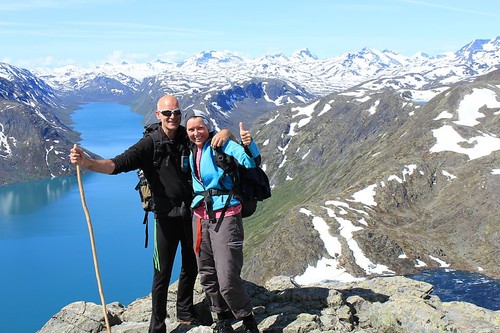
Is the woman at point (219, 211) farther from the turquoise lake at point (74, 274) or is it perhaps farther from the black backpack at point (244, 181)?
the turquoise lake at point (74, 274)

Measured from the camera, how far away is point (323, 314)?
1542cm

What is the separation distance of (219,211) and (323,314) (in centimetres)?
585

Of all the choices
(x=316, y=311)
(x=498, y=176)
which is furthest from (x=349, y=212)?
(x=316, y=311)

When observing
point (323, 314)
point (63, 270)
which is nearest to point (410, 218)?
point (63, 270)

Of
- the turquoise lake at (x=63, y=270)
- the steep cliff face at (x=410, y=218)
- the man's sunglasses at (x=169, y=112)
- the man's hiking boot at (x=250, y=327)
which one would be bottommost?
the turquoise lake at (x=63, y=270)

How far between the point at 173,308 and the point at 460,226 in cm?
10688

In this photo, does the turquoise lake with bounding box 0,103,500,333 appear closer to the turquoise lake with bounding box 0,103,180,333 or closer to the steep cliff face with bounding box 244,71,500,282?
the turquoise lake with bounding box 0,103,180,333

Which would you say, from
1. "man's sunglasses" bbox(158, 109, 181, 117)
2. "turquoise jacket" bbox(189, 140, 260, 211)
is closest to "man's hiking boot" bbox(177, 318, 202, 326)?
"turquoise jacket" bbox(189, 140, 260, 211)

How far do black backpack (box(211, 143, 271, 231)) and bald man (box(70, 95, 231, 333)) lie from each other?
58cm

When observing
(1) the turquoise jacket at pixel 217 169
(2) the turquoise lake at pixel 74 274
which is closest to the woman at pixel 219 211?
(1) the turquoise jacket at pixel 217 169

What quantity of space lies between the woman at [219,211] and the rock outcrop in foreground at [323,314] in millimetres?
1771

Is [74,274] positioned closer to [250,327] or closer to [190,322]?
[190,322]

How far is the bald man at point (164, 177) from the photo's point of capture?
1242 cm

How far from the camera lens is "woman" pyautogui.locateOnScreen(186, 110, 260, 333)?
1198 centimetres
